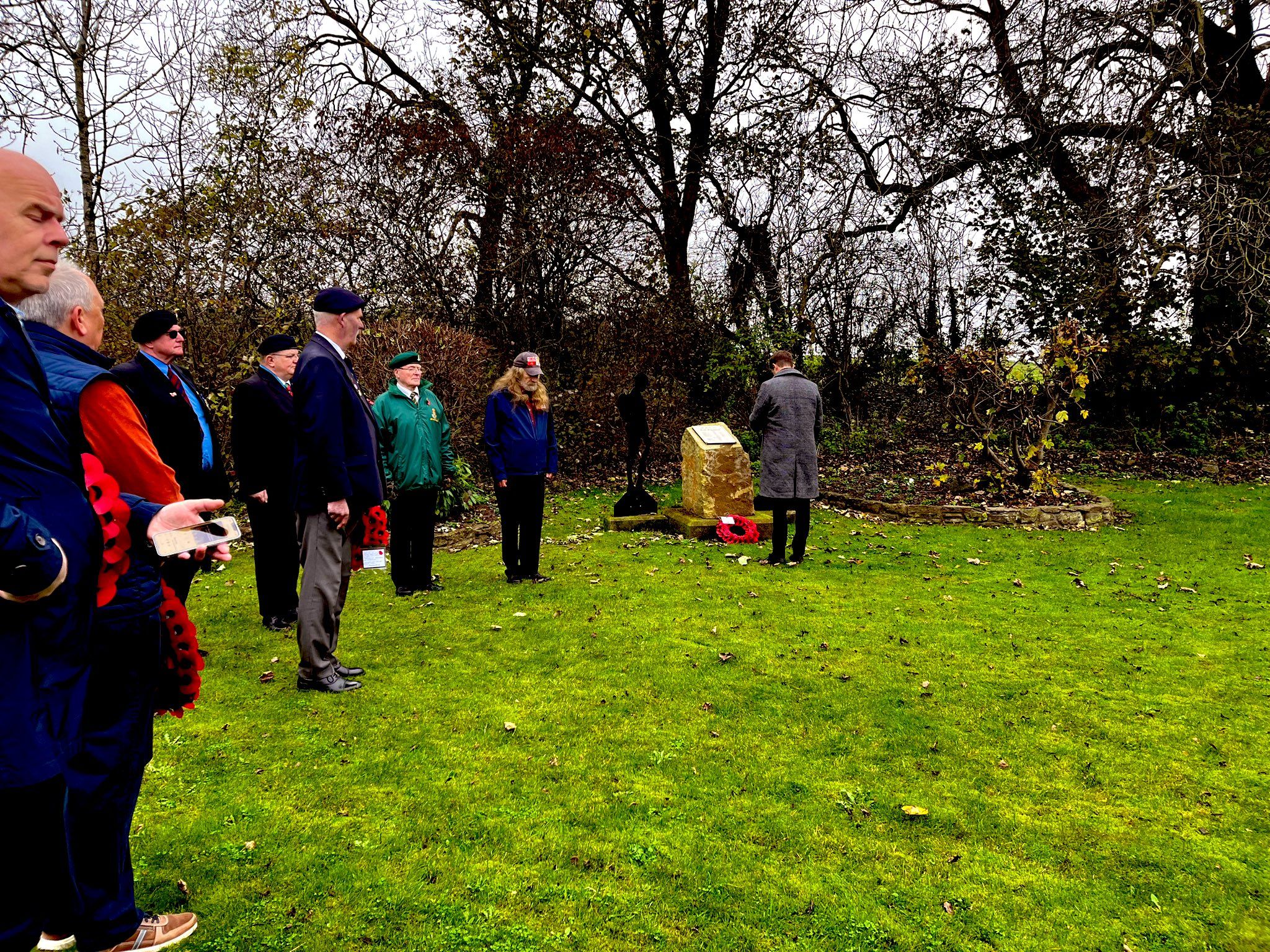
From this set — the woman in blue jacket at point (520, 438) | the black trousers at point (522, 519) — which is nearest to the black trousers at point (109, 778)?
the woman in blue jacket at point (520, 438)

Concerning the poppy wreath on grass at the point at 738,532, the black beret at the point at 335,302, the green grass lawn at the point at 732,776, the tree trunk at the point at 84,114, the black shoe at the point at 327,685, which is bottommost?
the green grass lawn at the point at 732,776

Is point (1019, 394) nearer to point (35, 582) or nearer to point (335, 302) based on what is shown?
point (335, 302)

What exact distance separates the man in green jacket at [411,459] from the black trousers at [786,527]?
3.46 metres

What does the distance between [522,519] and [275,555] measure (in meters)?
2.25

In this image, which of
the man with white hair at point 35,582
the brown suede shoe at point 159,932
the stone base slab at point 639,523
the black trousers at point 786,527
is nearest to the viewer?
the man with white hair at point 35,582

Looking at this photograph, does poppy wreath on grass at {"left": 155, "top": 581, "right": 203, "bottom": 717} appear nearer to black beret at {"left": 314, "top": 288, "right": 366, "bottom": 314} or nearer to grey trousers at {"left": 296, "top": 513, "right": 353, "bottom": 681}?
grey trousers at {"left": 296, "top": 513, "right": 353, "bottom": 681}

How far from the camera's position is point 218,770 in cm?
391

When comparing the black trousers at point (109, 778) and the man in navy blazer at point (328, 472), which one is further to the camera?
the man in navy blazer at point (328, 472)

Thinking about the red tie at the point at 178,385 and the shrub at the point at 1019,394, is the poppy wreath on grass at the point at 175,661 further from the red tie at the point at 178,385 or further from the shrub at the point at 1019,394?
the shrub at the point at 1019,394

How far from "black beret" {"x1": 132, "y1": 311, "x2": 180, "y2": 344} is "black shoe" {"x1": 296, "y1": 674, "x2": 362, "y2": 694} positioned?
2.31 meters

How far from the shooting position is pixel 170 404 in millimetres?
4688

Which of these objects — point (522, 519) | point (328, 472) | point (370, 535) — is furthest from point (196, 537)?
point (522, 519)

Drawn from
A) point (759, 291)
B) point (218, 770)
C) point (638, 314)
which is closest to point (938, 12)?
point (759, 291)

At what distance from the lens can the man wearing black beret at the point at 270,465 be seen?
19.4ft
